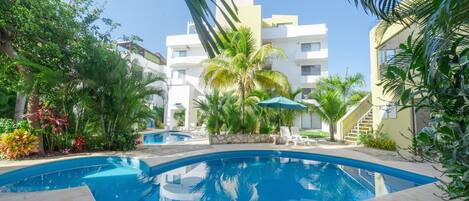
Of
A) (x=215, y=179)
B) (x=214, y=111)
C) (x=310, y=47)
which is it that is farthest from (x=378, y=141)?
(x=310, y=47)

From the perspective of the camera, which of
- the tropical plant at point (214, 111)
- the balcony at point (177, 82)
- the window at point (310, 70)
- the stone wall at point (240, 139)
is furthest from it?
the balcony at point (177, 82)

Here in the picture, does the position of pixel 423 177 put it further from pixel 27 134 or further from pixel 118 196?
pixel 27 134

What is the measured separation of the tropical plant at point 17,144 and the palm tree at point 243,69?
817cm

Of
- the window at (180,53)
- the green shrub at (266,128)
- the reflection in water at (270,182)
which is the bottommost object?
the reflection in water at (270,182)

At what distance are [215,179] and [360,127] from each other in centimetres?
1105

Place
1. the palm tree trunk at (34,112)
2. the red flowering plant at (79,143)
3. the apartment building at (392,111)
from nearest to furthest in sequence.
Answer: the palm tree trunk at (34,112) < the red flowering plant at (79,143) < the apartment building at (392,111)

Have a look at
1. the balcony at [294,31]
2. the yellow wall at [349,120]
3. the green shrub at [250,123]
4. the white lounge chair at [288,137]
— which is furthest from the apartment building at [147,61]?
the balcony at [294,31]

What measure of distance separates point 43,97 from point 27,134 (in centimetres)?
176

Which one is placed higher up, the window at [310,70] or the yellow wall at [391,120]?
the window at [310,70]

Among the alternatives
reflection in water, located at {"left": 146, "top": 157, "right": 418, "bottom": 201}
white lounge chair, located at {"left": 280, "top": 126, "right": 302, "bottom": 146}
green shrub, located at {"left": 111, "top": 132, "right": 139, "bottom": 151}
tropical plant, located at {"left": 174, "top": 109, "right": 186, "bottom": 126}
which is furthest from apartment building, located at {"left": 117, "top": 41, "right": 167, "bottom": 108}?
white lounge chair, located at {"left": 280, "top": 126, "right": 302, "bottom": 146}

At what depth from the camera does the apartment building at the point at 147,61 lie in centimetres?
1148

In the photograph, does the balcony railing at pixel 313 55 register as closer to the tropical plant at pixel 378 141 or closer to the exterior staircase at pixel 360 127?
the exterior staircase at pixel 360 127

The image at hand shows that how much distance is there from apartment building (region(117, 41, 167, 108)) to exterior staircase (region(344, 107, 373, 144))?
11.0m

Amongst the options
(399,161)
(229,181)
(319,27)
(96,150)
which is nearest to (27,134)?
(96,150)
